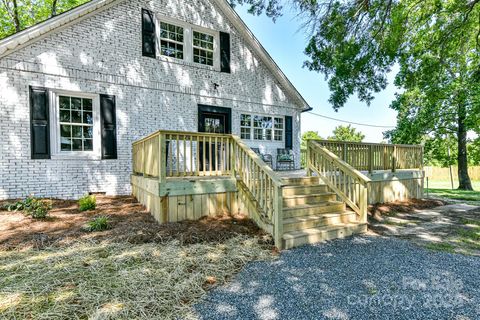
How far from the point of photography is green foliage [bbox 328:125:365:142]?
42.4 meters

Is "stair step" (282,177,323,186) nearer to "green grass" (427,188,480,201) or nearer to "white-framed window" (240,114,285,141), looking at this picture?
"white-framed window" (240,114,285,141)

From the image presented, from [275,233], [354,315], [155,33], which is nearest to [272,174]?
[275,233]

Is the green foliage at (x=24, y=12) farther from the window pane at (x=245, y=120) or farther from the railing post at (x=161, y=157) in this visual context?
the railing post at (x=161, y=157)

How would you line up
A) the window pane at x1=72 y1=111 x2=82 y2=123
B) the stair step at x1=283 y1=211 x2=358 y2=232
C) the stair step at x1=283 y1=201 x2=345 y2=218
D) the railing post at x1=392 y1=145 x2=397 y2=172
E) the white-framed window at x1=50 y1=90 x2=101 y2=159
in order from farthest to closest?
the railing post at x1=392 y1=145 x2=397 y2=172
the window pane at x1=72 y1=111 x2=82 y2=123
the white-framed window at x1=50 y1=90 x2=101 y2=159
the stair step at x1=283 y1=201 x2=345 y2=218
the stair step at x1=283 y1=211 x2=358 y2=232

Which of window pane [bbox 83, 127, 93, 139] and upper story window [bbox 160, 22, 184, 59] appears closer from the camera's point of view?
window pane [bbox 83, 127, 93, 139]

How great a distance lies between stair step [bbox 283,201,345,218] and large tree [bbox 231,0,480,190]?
6365 mm

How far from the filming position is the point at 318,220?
4891 mm

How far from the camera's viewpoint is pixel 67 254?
11.6 feet

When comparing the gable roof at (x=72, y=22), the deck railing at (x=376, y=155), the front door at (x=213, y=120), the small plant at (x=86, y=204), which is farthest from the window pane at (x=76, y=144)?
the deck railing at (x=376, y=155)

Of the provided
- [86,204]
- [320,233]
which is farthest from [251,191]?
[86,204]

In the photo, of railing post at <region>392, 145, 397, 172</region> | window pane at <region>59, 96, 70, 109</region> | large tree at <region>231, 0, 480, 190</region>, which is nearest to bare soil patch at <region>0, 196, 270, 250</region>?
window pane at <region>59, 96, 70, 109</region>

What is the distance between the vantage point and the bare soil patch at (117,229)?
4.01m

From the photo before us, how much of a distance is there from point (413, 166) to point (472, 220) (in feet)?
10.6

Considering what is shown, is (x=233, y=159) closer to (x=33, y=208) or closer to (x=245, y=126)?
(x=33, y=208)
